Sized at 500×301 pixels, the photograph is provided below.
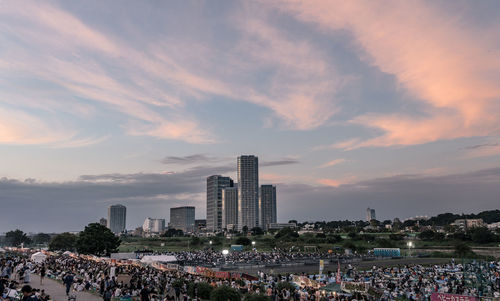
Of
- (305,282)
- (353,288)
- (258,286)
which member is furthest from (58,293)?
(353,288)

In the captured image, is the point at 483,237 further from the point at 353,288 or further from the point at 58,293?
the point at 58,293

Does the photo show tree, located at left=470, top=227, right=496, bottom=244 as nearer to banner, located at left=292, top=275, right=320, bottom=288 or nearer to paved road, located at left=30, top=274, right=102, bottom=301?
banner, located at left=292, top=275, right=320, bottom=288

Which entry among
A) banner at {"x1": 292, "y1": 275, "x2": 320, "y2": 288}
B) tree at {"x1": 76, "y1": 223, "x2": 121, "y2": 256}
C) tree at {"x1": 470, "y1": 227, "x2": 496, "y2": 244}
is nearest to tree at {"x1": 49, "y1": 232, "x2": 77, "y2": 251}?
tree at {"x1": 76, "y1": 223, "x2": 121, "y2": 256}

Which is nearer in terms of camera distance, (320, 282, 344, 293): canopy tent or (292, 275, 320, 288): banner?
(320, 282, 344, 293): canopy tent

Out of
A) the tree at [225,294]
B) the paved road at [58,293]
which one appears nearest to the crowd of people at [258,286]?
the paved road at [58,293]

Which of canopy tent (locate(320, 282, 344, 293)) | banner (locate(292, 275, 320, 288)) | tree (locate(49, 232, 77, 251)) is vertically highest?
canopy tent (locate(320, 282, 344, 293))

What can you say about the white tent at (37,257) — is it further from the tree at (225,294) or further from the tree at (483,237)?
the tree at (483,237)

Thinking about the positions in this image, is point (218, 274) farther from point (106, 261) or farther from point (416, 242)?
point (416, 242)

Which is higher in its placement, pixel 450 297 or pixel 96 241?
pixel 96 241

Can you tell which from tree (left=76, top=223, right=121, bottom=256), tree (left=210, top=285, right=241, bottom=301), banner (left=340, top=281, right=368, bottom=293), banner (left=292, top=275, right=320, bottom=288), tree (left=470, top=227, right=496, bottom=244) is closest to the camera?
tree (left=210, top=285, right=241, bottom=301)
